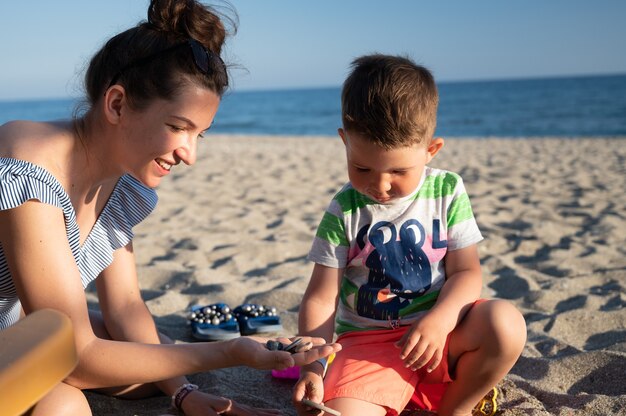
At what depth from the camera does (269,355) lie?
1622 millimetres

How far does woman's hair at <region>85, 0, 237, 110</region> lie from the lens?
1850 millimetres

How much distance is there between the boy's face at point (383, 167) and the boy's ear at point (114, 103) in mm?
657

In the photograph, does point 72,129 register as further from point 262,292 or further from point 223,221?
point 223,221

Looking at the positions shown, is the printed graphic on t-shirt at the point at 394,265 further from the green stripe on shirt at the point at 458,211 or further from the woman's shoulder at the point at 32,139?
the woman's shoulder at the point at 32,139

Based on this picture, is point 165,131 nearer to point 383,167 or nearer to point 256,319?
point 383,167

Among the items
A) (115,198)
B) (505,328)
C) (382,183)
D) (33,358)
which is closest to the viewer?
(33,358)

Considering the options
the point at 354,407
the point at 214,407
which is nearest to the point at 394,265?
the point at 354,407

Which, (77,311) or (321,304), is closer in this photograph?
(77,311)

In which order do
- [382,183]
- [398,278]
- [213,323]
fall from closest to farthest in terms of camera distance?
[382,183] → [398,278] → [213,323]

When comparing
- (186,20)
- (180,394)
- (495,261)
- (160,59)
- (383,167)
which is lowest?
(495,261)

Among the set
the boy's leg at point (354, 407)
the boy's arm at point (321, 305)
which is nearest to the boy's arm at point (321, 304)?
the boy's arm at point (321, 305)

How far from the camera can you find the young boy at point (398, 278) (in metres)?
1.85

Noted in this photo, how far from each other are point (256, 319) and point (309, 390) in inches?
36.4

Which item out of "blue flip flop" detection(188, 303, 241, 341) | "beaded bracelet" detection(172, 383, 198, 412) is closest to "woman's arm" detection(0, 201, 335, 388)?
"beaded bracelet" detection(172, 383, 198, 412)
